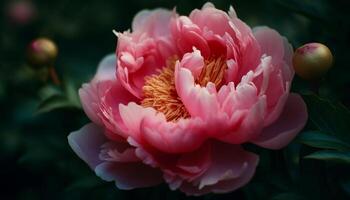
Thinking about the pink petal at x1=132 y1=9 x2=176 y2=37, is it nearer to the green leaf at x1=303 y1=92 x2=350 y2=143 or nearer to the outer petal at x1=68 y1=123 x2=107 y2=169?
the outer petal at x1=68 y1=123 x2=107 y2=169

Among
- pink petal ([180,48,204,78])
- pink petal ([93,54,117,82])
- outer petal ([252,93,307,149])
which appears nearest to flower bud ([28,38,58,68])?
pink petal ([93,54,117,82])

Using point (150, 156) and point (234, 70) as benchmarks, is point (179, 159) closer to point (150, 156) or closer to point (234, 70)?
point (150, 156)

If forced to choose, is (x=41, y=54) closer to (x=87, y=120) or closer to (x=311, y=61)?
(x=87, y=120)

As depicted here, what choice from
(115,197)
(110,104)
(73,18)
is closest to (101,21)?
(73,18)

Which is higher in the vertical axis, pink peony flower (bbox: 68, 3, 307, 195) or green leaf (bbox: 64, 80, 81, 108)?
pink peony flower (bbox: 68, 3, 307, 195)

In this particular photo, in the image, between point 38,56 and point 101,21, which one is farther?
point 101,21

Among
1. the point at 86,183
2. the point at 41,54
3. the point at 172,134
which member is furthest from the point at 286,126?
the point at 41,54
